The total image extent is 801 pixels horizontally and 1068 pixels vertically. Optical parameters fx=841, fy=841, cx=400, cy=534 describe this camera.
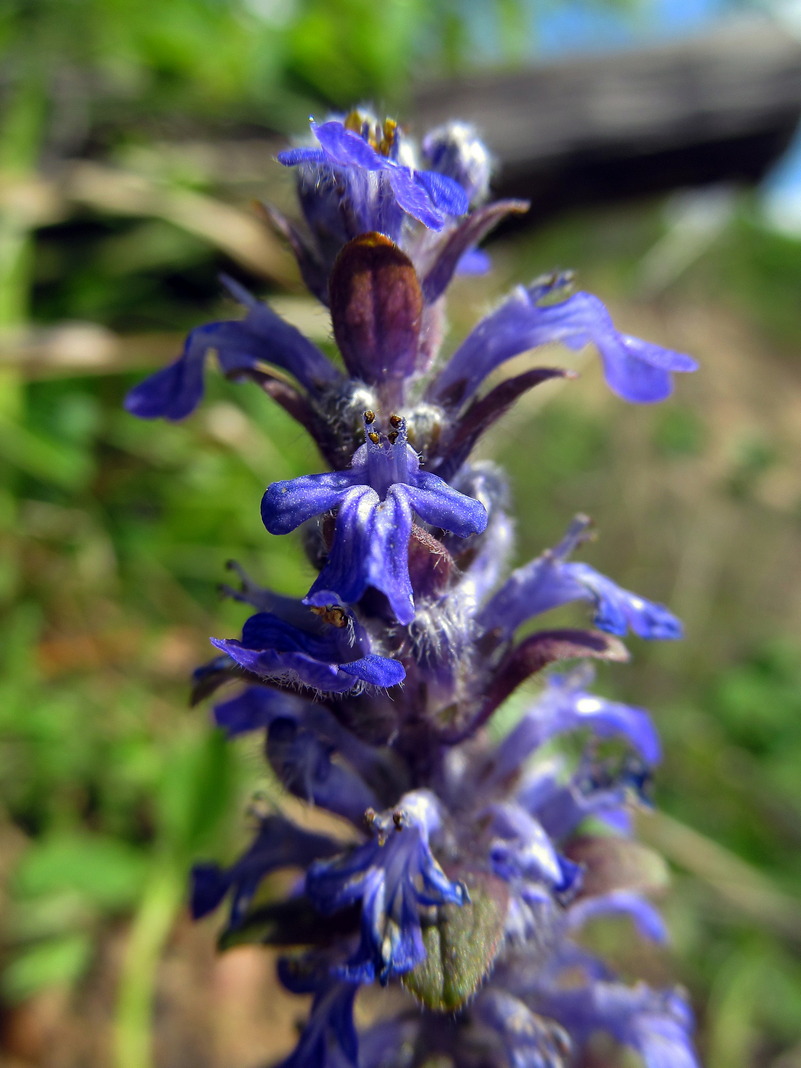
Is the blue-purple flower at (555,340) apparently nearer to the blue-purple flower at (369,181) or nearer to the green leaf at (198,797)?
the blue-purple flower at (369,181)

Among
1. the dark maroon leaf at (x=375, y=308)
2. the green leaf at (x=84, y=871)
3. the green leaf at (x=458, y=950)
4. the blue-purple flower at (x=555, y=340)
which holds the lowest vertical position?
the green leaf at (x=84, y=871)

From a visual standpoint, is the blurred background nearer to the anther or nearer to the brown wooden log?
the brown wooden log

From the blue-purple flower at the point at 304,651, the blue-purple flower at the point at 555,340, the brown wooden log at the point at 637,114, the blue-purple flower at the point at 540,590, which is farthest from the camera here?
the brown wooden log at the point at 637,114

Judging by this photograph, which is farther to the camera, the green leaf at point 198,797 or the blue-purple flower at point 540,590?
the green leaf at point 198,797

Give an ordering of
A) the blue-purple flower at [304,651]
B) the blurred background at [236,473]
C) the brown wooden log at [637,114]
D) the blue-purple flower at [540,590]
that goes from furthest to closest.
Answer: the brown wooden log at [637,114]
the blurred background at [236,473]
the blue-purple flower at [540,590]
the blue-purple flower at [304,651]

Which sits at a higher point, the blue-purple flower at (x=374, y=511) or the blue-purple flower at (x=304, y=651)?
the blue-purple flower at (x=374, y=511)

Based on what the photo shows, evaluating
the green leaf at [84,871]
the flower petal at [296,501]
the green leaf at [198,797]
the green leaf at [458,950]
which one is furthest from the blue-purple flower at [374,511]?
the green leaf at [84,871]

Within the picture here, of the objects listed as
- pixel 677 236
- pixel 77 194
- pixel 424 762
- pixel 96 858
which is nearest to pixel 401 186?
pixel 424 762
